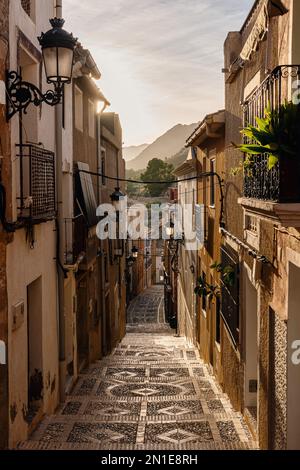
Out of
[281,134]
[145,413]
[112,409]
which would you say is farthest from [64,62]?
[112,409]

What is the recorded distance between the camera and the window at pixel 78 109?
1495cm

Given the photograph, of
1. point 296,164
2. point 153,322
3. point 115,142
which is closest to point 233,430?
point 296,164

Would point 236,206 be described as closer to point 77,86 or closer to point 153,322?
point 77,86

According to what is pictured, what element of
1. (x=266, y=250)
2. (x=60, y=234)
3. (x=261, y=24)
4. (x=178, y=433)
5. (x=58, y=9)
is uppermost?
(x=58, y=9)

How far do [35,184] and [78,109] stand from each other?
6819 millimetres

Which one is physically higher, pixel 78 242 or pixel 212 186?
pixel 212 186

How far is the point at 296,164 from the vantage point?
4.90 metres

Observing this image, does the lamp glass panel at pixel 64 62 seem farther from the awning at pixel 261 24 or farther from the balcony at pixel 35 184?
the awning at pixel 261 24

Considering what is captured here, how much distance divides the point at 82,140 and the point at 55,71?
862 cm

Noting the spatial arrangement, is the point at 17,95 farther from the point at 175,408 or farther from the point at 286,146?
the point at 175,408

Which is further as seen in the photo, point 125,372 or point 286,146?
point 125,372

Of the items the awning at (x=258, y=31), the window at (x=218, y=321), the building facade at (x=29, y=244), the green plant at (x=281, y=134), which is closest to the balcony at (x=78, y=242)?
the building facade at (x=29, y=244)

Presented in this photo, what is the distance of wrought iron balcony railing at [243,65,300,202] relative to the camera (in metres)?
4.90

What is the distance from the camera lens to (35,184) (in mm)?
8930
